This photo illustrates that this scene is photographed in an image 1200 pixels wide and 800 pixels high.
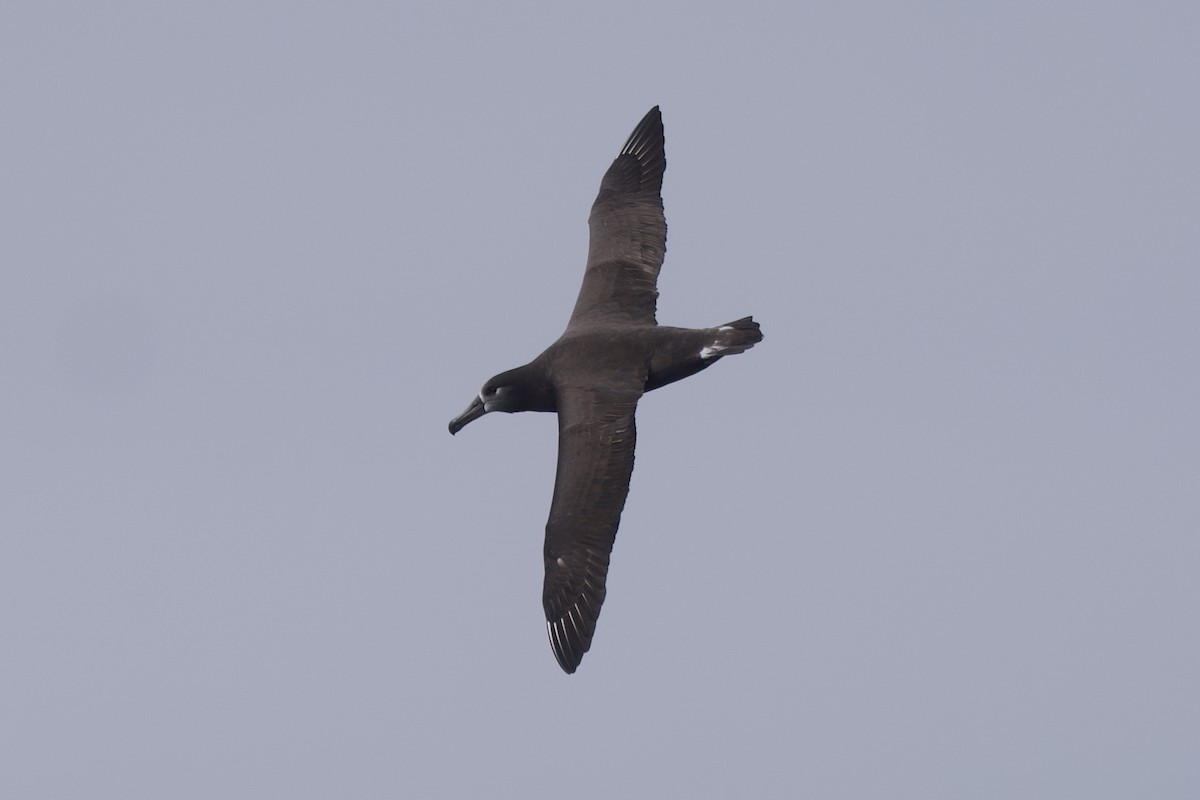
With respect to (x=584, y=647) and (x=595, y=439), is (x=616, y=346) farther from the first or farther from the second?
(x=584, y=647)

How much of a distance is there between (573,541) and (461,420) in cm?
363

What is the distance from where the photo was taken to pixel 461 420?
22297 mm

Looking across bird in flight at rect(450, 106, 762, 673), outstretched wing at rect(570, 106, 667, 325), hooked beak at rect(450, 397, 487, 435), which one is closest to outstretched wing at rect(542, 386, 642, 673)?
bird in flight at rect(450, 106, 762, 673)

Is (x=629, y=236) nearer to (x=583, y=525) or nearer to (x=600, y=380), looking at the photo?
(x=600, y=380)

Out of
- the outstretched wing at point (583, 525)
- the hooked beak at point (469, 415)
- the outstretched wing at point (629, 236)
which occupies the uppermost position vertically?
the outstretched wing at point (629, 236)

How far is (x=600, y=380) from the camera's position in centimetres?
2017

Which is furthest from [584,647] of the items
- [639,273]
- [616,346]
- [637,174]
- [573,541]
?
[637,174]

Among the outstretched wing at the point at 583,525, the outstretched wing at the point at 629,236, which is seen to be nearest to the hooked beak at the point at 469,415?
the outstretched wing at the point at 629,236

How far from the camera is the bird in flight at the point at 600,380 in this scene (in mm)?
19172

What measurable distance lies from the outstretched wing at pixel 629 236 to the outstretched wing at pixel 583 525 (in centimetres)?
235

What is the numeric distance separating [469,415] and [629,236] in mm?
2970

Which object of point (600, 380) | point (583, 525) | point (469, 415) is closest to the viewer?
point (583, 525)

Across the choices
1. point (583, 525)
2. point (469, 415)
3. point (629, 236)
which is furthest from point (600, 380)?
point (629, 236)

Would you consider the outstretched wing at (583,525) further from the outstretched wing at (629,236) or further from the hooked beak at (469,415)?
the hooked beak at (469,415)
